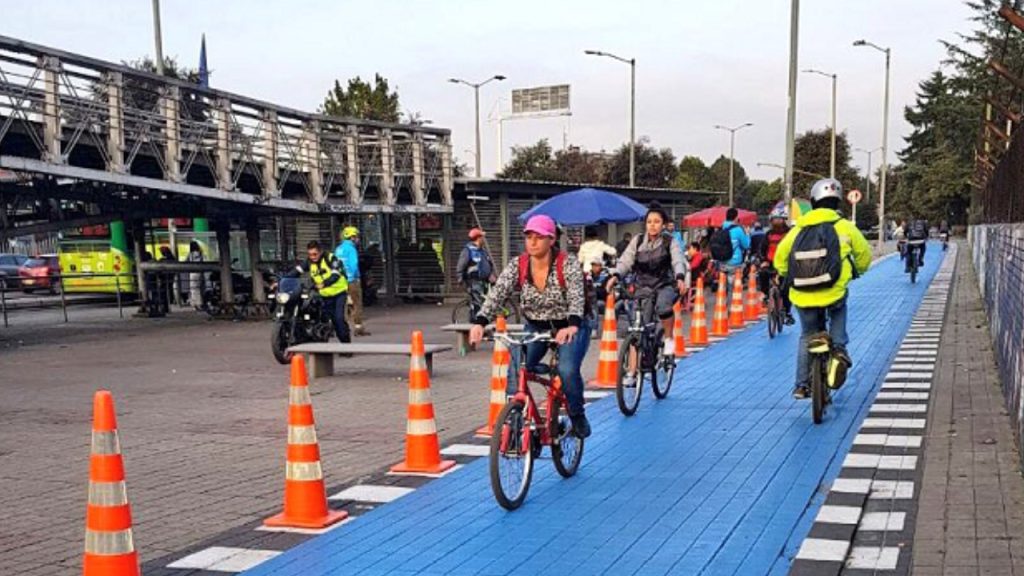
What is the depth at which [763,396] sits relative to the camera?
33.1ft

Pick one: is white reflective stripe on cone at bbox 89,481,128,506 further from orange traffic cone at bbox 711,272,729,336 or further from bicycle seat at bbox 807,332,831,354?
orange traffic cone at bbox 711,272,729,336

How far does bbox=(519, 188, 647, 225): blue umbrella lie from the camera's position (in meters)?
18.8

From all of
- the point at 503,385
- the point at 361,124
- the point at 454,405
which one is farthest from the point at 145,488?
the point at 361,124

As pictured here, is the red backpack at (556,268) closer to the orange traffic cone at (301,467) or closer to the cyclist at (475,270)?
the orange traffic cone at (301,467)

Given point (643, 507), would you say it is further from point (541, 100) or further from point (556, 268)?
point (541, 100)

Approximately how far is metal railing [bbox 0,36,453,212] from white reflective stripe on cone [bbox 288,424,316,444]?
33.1ft

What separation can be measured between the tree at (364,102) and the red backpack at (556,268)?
41488 millimetres

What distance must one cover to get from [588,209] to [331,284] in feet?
20.9

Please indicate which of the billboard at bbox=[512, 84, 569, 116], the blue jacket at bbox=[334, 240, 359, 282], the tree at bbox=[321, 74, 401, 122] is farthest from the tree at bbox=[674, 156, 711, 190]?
the blue jacket at bbox=[334, 240, 359, 282]

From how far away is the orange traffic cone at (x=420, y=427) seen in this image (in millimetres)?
7043

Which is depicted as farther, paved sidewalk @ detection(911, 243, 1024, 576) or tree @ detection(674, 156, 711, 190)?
tree @ detection(674, 156, 711, 190)

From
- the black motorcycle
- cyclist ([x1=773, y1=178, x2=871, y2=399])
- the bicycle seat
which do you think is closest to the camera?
the bicycle seat

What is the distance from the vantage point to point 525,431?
6141mm

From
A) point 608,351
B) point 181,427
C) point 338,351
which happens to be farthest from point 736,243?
point 181,427
